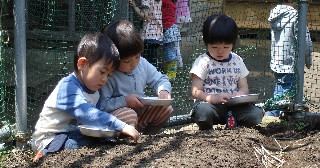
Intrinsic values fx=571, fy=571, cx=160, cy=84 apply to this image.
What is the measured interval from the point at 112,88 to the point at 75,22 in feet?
9.48

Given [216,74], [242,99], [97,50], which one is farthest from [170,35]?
[97,50]

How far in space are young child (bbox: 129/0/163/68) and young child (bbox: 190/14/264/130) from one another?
157cm

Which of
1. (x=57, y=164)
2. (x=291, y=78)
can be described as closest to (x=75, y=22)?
(x=291, y=78)

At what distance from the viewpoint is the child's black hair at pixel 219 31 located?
173 inches

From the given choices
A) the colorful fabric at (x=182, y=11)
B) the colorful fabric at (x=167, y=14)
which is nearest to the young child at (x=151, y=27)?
the colorful fabric at (x=167, y=14)

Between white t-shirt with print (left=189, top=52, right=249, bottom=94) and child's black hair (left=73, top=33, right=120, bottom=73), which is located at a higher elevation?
child's black hair (left=73, top=33, right=120, bottom=73)

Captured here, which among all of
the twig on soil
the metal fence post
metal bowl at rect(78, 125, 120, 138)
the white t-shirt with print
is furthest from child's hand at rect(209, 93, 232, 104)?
the metal fence post

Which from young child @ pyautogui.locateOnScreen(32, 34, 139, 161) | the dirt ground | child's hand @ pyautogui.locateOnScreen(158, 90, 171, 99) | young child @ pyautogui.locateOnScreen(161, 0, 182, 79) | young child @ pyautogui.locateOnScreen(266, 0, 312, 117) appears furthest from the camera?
young child @ pyautogui.locateOnScreen(161, 0, 182, 79)

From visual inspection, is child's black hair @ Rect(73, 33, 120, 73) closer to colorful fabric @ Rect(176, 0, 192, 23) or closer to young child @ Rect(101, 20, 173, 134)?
young child @ Rect(101, 20, 173, 134)

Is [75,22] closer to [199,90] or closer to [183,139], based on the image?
[199,90]

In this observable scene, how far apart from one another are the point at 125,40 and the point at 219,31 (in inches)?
33.9

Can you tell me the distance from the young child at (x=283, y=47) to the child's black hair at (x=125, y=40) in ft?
7.70

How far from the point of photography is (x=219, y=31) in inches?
173

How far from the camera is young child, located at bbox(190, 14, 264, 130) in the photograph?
442 cm
